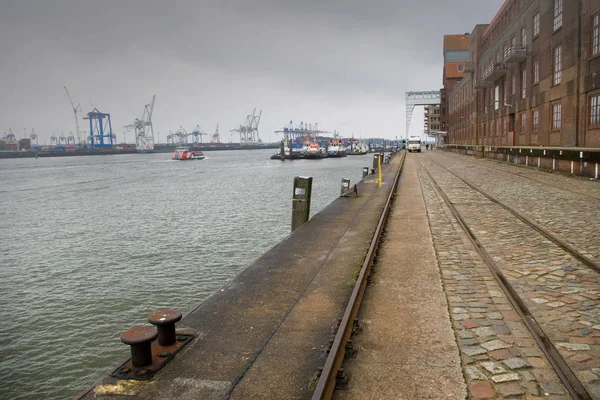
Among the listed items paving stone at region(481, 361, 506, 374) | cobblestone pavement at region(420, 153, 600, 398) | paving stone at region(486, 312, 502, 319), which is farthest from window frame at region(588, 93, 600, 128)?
paving stone at region(481, 361, 506, 374)

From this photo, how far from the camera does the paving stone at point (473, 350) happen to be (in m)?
4.96

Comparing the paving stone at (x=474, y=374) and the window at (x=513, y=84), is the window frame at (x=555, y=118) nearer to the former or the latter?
the window at (x=513, y=84)

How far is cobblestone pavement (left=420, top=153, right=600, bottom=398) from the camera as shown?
176 inches

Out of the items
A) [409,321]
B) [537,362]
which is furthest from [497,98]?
[537,362]

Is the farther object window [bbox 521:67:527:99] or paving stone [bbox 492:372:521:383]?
window [bbox 521:67:527:99]

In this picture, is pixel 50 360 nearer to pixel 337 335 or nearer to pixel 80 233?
pixel 337 335

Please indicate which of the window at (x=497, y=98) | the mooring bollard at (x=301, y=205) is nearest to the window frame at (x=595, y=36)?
the mooring bollard at (x=301, y=205)

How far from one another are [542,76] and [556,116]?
14.5ft

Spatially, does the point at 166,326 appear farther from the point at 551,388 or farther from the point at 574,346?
the point at 574,346

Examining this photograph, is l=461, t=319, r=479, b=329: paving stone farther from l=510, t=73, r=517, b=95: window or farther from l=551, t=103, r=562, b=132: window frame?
l=510, t=73, r=517, b=95: window

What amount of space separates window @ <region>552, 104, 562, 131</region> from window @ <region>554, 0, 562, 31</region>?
5.55 meters

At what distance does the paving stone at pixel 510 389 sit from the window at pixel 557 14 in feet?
116

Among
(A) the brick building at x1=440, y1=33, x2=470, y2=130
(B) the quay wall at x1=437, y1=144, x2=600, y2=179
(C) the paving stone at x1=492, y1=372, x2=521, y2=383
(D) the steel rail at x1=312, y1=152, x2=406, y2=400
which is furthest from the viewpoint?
(A) the brick building at x1=440, y1=33, x2=470, y2=130

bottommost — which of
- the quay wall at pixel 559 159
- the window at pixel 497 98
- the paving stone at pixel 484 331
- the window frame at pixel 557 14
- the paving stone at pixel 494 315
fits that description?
the paving stone at pixel 484 331
